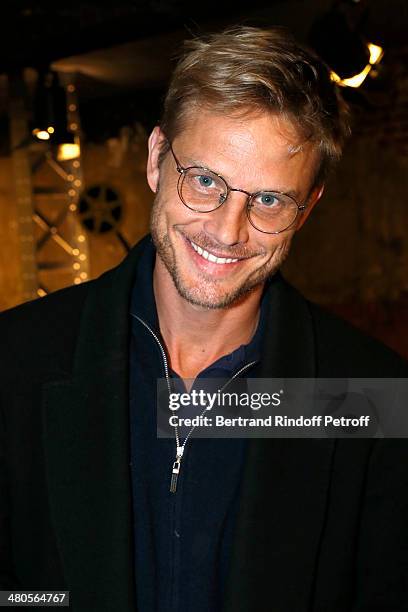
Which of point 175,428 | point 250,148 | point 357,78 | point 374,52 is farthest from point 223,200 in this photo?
point 374,52

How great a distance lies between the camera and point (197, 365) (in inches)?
60.2

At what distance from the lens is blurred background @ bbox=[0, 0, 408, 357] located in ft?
12.8

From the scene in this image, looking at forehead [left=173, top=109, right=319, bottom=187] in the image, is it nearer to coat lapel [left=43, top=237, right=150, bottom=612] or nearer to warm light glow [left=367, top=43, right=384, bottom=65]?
coat lapel [left=43, top=237, right=150, bottom=612]

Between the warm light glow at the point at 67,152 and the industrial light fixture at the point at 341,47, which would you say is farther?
the warm light glow at the point at 67,152

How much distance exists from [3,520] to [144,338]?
1.48 feet

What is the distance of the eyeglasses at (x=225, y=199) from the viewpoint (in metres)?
1.34

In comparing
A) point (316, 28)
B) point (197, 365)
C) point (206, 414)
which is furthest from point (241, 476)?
point (316, 28)

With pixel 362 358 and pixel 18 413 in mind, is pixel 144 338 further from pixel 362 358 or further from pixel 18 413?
pixel 362 358

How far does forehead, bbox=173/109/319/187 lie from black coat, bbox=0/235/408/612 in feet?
1.08

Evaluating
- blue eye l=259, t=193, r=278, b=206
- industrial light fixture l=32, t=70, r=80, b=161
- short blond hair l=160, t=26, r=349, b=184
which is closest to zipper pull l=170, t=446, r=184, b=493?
blue eye l=259, t=193, r=278, b=206

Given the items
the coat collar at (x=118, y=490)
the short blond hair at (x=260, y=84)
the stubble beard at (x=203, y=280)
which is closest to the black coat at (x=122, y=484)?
the coat collar at (x=118, y=490)

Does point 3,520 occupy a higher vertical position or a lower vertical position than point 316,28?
lower

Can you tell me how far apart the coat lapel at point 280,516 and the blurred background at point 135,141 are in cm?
219

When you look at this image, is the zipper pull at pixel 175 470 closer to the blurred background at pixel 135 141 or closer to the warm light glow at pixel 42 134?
the blurred background at pixel 135 141
